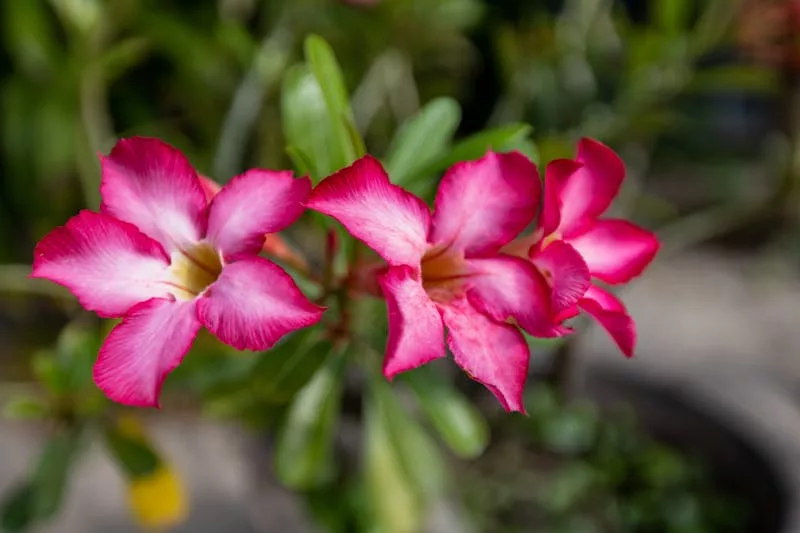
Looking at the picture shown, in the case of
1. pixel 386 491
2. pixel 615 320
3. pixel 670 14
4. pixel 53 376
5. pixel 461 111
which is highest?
pixel 615 320

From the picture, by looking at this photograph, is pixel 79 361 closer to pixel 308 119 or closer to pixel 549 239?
pixel 308 119

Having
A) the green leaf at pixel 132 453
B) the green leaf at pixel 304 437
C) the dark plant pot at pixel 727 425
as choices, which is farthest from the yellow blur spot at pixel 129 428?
the dark plant pot at pixel 727 425

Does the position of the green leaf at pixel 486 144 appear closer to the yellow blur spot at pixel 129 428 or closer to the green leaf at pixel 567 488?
the yellow blur spot at pixel 129 428

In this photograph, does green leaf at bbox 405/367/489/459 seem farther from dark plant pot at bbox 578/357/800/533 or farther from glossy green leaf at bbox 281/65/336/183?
dark plant pot at bbox 578/357/800/533

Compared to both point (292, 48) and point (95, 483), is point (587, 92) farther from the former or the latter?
point (95, 483)

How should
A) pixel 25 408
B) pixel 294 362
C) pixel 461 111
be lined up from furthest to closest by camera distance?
1. pixel 461 111
2. pixel 25 408
3. pixel 294 362

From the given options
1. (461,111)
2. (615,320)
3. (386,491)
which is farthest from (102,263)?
(461,111)

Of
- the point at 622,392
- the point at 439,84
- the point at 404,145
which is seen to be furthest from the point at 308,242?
the point at 404,145

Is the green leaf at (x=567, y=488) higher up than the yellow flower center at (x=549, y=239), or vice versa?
the yellow flower center at (x=549, y=239)
